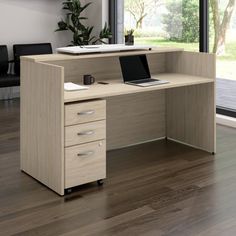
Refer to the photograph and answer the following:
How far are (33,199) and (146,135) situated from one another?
168 cm

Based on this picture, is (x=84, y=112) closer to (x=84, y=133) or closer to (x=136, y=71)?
(x=84, y=133)

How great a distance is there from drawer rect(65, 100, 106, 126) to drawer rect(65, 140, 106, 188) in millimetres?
181

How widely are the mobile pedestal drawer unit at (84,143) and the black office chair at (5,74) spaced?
3157 mm

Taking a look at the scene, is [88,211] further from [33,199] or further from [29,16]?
[29,16]

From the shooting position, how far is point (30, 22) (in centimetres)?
681

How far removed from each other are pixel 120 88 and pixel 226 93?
223 cm

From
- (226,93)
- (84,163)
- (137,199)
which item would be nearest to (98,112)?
(84,163)

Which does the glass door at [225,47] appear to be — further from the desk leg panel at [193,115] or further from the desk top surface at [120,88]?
the desk top surface at [120,88]

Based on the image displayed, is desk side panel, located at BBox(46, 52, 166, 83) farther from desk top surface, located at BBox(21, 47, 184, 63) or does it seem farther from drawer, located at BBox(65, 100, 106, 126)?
drawer, located at BBox(65, 100, 106, 126)

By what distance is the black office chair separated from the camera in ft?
20.2

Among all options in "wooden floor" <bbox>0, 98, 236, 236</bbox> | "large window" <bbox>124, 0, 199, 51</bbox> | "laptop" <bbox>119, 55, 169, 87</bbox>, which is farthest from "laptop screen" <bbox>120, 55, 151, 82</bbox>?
"large window" <bbox>124, 0, 199, 51</bbox>

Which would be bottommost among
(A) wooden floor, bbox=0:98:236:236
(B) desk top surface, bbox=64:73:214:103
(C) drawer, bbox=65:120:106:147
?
(A) wooden floor, bbox=0:98:236:236

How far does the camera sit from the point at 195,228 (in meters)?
2.74

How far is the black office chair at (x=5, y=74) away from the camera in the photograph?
6162mm
